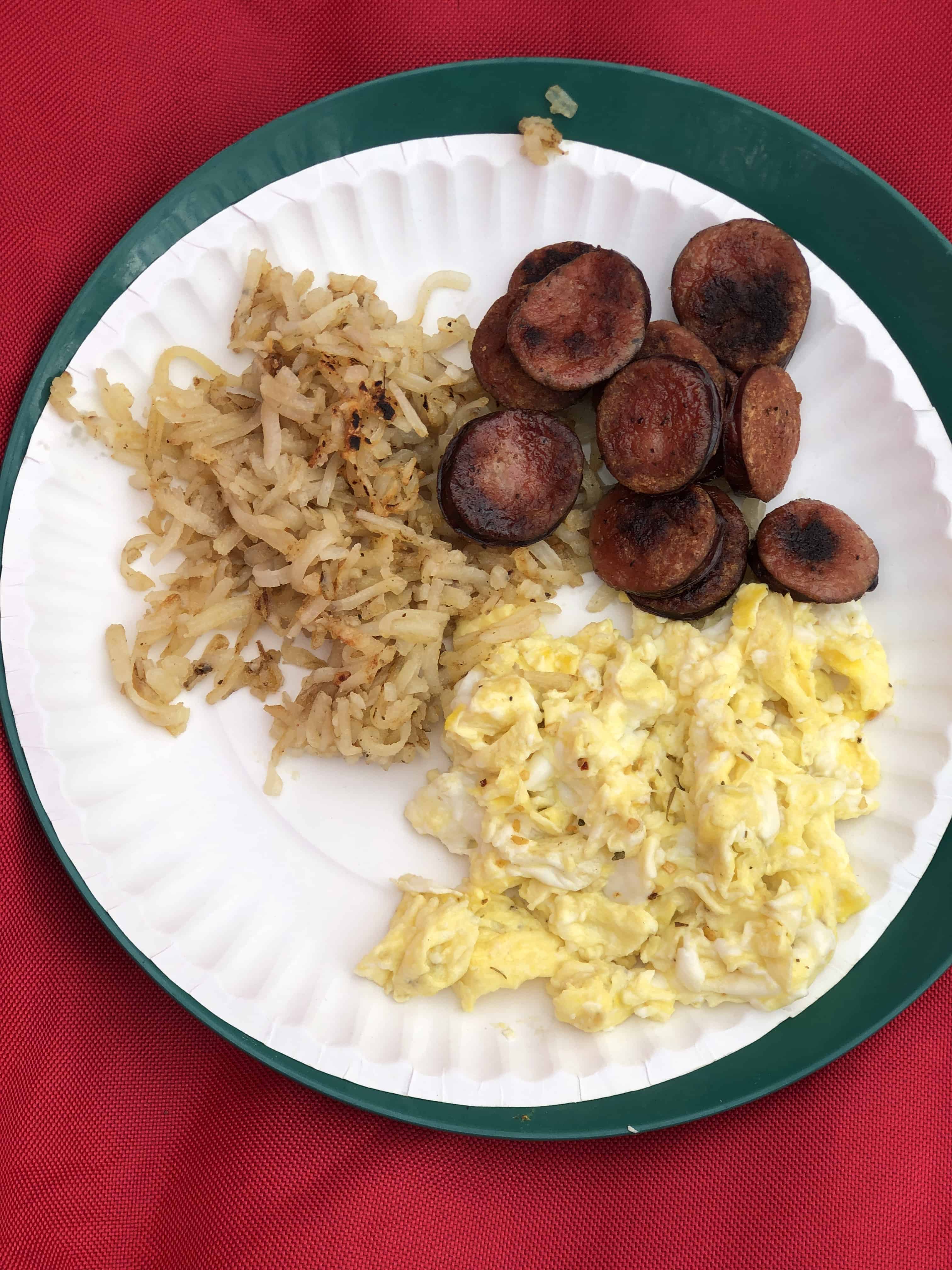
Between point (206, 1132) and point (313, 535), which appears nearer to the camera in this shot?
point (313, 535)

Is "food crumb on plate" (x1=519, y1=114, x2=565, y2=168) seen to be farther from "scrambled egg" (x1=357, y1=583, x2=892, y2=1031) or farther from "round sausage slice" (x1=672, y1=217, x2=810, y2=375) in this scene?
"scrambled egg" (x1=357, y1=583, x2=892, y2=1031)

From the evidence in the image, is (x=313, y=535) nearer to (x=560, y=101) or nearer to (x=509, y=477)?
(x=509, y=477)

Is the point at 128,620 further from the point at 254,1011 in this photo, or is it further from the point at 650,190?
the point at 650,190

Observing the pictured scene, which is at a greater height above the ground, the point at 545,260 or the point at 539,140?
the point at 539,140

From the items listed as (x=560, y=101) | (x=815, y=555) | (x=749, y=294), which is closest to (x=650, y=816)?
(x=815, y=555)

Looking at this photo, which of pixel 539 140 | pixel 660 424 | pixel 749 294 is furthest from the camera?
pixel 539 140

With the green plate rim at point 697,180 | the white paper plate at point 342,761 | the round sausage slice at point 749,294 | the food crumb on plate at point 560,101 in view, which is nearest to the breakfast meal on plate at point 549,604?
the round sausage slice at point 749,294

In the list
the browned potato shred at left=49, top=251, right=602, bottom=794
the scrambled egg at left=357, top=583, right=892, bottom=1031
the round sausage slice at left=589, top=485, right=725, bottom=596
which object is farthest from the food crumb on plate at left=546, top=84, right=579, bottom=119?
the scrambled egg at left=357, top=583, right=892, bottom=1031
